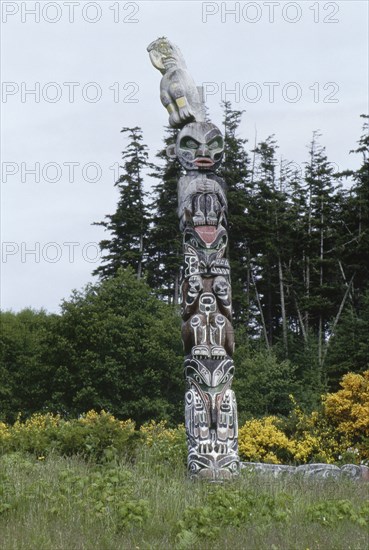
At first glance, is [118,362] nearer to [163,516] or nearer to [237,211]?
[237,211]

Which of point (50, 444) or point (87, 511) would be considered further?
point (50, 444)

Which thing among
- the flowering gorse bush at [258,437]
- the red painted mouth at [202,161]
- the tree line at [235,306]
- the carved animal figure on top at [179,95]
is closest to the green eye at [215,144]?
the red painted mouth at [202,161]

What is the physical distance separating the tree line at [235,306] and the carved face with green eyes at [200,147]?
55.1 feet

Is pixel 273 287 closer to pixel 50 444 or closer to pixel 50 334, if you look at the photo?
pixel 50 334

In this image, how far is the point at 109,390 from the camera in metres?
31.1

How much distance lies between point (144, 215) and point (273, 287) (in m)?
8.62

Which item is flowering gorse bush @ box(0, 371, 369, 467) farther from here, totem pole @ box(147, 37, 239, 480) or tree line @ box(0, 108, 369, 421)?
tree line @ box(0, 108, 369, 421)

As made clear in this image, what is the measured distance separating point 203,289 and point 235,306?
31.1 metres

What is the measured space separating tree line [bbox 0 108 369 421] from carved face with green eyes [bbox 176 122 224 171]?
55.1 feet

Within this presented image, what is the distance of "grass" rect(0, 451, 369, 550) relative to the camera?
6.69 meters

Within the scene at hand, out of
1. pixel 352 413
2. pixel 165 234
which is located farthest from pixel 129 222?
pixel 352 413

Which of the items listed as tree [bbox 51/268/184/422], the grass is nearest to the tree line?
tree [bbox 51/268/184/422]

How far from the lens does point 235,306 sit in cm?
4309

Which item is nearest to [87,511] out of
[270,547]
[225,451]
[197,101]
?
[270,547]
